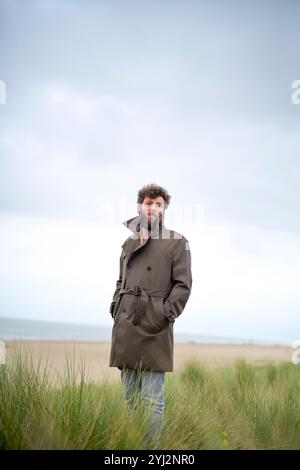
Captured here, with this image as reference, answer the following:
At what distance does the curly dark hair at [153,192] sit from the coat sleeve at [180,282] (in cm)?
40

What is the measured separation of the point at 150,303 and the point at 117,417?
88 cm

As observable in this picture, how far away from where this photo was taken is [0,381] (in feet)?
12.2

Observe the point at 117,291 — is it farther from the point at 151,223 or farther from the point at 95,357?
the point at 95,357

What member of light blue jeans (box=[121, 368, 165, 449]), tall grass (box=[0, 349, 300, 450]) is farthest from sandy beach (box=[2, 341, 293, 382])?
light blue jeans (box=[121, 368, 165, 449])

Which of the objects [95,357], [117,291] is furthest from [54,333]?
[117,291]

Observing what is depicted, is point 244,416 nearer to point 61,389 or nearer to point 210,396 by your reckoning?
point 210,396

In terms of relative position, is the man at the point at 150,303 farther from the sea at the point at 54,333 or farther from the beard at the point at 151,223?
the sea at the point at 54,333

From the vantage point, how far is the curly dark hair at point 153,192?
14.8ft

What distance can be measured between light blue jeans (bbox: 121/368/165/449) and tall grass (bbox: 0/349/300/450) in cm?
8

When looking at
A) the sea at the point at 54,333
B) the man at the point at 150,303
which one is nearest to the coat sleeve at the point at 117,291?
the man at the point at 150,303

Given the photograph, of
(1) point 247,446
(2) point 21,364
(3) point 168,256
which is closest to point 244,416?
(1) point 247,446

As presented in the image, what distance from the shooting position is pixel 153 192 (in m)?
4.50

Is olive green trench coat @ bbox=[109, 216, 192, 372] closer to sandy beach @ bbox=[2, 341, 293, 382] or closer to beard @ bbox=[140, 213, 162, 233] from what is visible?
beard @ bbox=[140, 213, 162, 233]
